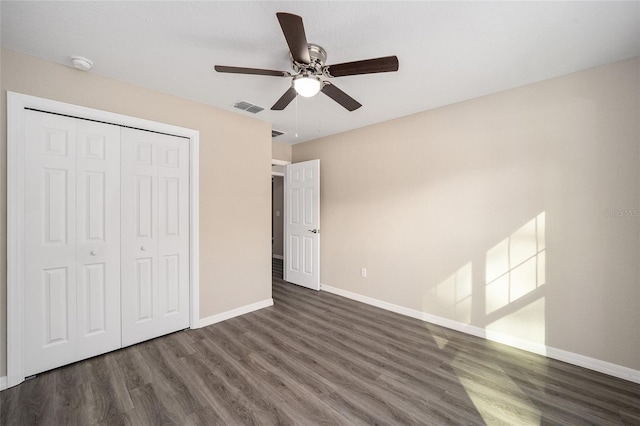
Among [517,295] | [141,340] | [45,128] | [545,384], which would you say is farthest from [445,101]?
[141,340]

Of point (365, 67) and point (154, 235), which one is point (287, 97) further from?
point (154, 235)

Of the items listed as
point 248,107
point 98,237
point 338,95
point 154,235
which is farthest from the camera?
point 248,107

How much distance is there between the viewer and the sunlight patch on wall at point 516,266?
255 centimetres

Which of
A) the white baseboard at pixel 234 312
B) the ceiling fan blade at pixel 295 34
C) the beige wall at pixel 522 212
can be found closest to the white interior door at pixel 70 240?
the white baseboard at pixel 234 312

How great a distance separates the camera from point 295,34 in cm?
145

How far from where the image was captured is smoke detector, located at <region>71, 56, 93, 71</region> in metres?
2.15

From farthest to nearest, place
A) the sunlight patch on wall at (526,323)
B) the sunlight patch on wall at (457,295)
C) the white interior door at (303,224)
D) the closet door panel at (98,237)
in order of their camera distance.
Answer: the white interior door at (303,224) < the sunlight patch on wall at (457,295) < the sunlight patch on wall at (526,323) < the closet door panel at (98,237)

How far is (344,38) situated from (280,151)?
10.1 ft

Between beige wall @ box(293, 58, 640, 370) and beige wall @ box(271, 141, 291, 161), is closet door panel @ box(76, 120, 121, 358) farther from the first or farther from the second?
beige wall @ box(293, 58, 640, 370)

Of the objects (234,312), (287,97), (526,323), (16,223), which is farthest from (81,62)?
(526,323)

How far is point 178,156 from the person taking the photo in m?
2.93

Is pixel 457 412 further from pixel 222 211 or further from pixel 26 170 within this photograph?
pixel 26 170

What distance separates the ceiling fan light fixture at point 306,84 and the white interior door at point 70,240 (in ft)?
6.23

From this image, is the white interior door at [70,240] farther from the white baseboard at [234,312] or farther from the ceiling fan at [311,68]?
the ceiling fan at [311,68]
